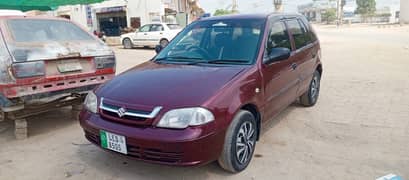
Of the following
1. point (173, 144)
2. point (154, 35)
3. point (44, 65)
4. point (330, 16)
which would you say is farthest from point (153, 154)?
point (330, 16)

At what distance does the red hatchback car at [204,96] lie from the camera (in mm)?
2758

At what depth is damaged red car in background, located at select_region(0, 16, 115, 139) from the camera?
154 inches

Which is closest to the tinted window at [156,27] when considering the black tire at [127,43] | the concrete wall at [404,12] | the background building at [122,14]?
the black tire at [127,43]

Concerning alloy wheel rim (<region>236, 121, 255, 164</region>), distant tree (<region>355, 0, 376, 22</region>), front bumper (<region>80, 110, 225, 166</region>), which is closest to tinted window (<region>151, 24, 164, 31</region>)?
alloy wheel rim (<region>236, 121, 255, 164</region>)

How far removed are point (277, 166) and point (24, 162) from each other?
2.73 metres

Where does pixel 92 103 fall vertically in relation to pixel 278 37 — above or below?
below

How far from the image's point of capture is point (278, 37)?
4.12m

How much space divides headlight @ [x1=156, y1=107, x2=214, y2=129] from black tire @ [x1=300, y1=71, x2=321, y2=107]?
2.94 m

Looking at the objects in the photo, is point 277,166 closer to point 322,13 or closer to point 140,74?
point 140,74

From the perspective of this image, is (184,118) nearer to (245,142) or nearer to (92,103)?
(245,142)

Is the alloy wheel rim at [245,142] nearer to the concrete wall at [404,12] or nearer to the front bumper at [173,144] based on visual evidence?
the front bumper at [173,144]

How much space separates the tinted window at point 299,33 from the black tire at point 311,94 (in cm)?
71

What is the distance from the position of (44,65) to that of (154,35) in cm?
1332

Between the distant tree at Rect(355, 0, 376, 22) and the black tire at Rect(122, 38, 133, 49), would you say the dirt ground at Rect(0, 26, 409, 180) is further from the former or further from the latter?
the distant tree at Rect(355, 0, 376, 22)
